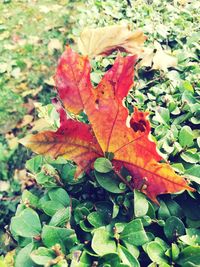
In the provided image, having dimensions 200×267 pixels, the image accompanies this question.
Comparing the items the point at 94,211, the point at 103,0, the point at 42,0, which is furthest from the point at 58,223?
the point at 42,0

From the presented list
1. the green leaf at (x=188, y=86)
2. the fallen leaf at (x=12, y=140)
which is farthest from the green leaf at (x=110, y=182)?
the fallen leaf at (x=12, y=140)

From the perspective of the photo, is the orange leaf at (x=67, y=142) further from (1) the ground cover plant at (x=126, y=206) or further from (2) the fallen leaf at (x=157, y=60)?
(2) the fallen leaf at (x=157, y=60)

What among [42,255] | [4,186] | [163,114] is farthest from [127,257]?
[4,186]

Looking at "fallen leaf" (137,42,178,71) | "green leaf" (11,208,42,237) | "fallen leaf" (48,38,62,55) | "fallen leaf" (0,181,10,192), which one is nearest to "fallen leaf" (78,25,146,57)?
"fallen leaf" (137,42,178,71)

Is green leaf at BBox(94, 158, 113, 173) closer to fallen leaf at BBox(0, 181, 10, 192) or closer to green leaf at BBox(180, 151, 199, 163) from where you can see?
green leaf at BBox(180, 151, 199, 163)

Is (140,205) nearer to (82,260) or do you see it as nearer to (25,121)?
(82,260)

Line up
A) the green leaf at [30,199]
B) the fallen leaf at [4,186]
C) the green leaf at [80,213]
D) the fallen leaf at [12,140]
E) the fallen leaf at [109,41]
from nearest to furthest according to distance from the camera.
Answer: the green leaf at [80,213] < the green leaf at [30,199] < the fallen leaf at [109,41] < the fallen leaf at [4,186] < the fallen leaf at [12,140]
